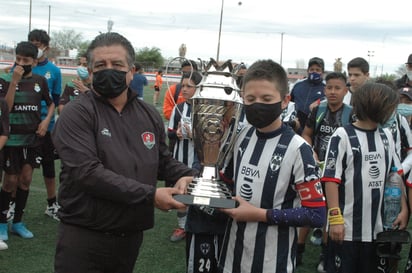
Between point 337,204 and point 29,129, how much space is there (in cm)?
338

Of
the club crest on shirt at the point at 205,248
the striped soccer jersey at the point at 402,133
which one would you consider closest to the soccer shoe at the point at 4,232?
the club crest on shirt at the point at 205,248

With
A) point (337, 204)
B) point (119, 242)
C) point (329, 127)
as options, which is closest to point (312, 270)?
point (329, 127)

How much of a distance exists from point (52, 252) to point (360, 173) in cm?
307

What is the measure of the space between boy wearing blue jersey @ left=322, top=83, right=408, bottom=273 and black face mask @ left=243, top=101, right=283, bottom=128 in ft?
3.18

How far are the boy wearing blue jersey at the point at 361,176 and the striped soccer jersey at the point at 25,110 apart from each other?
3253 millimetres

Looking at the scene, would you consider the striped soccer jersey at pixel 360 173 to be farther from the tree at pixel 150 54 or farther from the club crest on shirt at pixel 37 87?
the tree at pixel 150 54

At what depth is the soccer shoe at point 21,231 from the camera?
502 cm

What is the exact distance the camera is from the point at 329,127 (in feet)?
15.8

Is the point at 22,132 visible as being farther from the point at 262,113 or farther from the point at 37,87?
the point at 262,113

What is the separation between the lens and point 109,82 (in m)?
2.27

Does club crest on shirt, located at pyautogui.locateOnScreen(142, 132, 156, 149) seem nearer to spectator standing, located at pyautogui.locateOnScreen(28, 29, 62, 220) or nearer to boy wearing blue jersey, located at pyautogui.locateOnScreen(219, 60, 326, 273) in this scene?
boy wearing blue jersey, located at pyautogui.locateOnScreen(219, 60, 326, 273)

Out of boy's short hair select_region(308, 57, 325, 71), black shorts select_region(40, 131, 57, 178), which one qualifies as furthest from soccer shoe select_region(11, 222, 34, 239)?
boy's short hair select_region(308, 57, 325, 71)

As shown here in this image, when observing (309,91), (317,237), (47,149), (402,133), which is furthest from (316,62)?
(47,149)

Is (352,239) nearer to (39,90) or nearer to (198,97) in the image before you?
(198,97)
